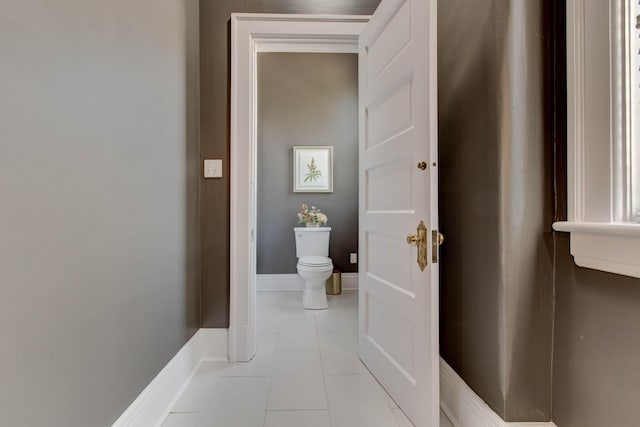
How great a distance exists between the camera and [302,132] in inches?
150

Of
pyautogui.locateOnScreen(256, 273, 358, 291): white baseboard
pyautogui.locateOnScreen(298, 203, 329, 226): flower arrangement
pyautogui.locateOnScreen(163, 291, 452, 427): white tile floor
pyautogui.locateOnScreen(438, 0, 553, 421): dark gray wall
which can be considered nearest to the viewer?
pyautogui.locateOnScreen(438, 0, 553, 421): dark gray wall

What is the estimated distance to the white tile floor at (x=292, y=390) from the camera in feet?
4.35

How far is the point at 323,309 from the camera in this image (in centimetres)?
296

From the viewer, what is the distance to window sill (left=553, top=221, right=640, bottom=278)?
734 mm

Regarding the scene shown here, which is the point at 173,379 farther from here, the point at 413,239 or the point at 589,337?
the point at 589,337

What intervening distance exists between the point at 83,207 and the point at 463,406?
155 centimetres

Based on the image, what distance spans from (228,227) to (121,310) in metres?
0.91

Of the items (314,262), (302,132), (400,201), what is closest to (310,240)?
(314,262)

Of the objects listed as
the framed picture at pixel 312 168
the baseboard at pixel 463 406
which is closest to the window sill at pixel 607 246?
the baseboard at pixel 463 406

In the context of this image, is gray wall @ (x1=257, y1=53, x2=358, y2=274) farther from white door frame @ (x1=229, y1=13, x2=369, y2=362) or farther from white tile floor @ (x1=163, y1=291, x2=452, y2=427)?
white door frame @ (x1=229, y1=13, x2=369, y2=362)

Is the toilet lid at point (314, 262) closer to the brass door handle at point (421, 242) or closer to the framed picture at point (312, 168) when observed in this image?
the framed picture at point (312, 168)

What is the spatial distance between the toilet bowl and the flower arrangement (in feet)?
2.17

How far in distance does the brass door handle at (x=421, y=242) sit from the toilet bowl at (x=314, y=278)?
5.75 feet

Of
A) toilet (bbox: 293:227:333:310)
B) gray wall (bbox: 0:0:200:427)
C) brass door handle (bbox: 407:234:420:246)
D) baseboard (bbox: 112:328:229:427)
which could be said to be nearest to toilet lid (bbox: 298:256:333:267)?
toilet (bbox: 293:227:333:310)
